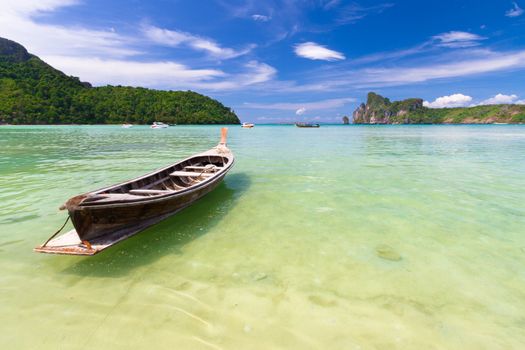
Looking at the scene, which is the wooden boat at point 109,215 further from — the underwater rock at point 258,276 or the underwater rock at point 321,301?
the underwater rock at point 321,301

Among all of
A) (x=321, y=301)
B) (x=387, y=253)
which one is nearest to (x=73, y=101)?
(x=387, y=253)

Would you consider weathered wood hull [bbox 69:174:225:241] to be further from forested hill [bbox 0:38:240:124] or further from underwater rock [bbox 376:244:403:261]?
forested hill [bbox 0:38:240:124]

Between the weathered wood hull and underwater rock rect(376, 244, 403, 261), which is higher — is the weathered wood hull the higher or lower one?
the higher one

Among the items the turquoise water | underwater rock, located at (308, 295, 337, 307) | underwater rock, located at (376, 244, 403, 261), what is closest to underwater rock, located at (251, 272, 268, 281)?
the turquoise water

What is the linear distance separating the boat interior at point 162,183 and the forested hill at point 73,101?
4395 inches

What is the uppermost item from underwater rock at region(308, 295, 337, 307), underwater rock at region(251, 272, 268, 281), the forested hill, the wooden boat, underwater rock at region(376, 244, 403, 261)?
the forested hill

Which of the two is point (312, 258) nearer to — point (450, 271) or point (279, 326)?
point (279, 326)

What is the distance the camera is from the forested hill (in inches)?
3567

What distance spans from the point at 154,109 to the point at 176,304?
464 feet

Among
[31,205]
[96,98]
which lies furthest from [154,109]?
[31,205]

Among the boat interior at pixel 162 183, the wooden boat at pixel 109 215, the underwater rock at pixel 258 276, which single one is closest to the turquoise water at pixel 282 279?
the underwater rock at pixel 258 276

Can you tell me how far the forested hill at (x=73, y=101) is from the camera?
90.6 metres

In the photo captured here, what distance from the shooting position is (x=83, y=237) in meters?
4.55

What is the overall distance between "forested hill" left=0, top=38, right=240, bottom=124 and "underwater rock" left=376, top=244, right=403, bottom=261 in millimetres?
120000
